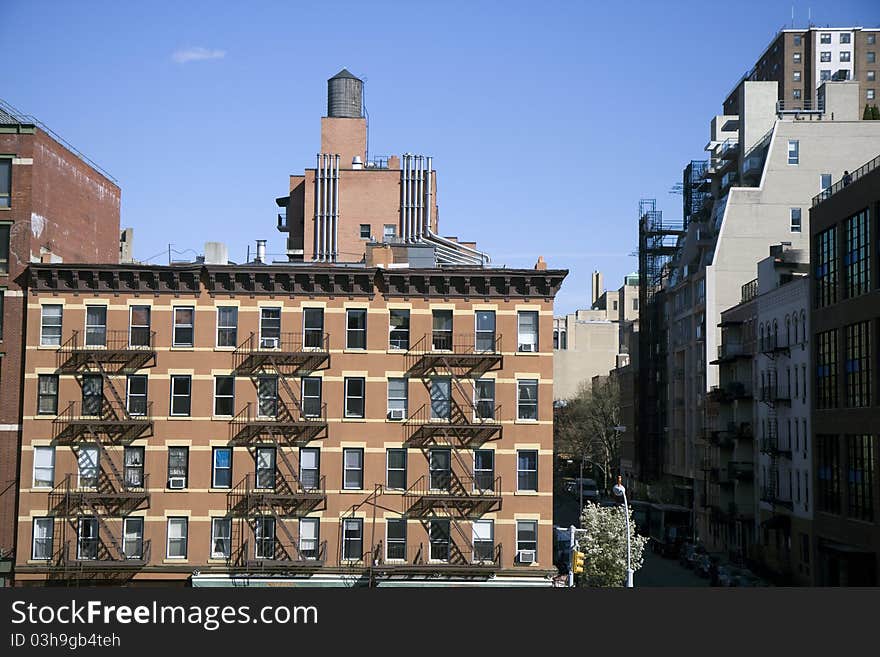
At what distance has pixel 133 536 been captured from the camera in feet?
172

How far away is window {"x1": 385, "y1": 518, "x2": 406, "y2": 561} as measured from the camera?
171 ft

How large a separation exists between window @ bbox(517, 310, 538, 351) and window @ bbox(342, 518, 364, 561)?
35.4 ft

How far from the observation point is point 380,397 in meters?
53.0

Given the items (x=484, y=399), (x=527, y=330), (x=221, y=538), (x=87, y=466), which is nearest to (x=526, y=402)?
(x=484, y=399)

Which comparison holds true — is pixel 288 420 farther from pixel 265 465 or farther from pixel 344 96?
pixel 344 96

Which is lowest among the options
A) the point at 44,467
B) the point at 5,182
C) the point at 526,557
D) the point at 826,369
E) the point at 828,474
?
the point at 526,557

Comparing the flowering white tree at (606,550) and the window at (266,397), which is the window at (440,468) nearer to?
the window at (266,397)

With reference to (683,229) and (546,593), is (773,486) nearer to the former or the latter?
(683,229)

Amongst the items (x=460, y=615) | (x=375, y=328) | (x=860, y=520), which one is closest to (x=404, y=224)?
(x=375, y=328)

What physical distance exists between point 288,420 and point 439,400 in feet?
22.4

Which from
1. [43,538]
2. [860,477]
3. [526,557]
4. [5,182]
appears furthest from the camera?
[860,477]

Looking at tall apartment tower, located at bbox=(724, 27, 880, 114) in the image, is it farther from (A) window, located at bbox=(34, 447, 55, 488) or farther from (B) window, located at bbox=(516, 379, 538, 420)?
(A) window, located at bbox=(34, 447, 55, 488)

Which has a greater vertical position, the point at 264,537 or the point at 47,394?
the point at 47,394

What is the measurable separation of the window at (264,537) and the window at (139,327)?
946 cm
